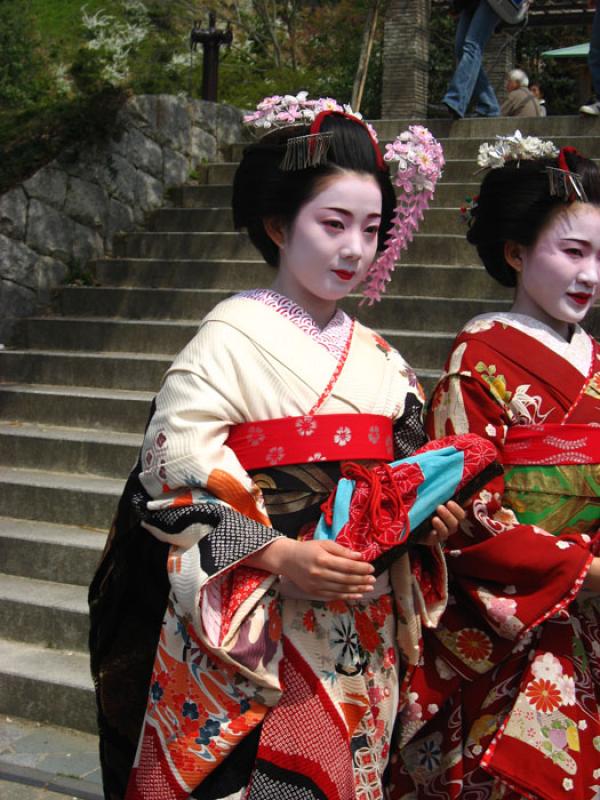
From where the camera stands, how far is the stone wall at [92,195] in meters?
6.89

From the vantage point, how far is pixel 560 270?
2.82 m

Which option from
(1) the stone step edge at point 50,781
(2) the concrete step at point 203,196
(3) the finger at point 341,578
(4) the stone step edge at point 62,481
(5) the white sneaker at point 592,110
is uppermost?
(5) the white sneaker at point 592,110

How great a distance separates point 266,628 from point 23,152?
5.52 m

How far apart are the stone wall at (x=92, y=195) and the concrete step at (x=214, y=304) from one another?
30cm

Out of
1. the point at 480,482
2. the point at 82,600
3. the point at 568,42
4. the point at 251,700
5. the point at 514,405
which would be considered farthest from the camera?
the point at 568,42

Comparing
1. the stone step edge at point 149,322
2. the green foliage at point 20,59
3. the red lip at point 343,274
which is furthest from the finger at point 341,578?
the green foliage at point 20,59

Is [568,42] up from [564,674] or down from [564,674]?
up

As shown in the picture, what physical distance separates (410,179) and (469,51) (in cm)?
655

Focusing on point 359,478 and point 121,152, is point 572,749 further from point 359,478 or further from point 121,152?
point 121,152

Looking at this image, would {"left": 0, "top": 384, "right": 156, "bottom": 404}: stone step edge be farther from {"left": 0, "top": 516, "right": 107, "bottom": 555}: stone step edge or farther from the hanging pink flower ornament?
the hanging pink flower ornament

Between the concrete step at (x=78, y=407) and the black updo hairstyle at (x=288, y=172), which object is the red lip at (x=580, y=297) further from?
the concrete step at (x=78, y=407)

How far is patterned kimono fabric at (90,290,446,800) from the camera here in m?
2.35

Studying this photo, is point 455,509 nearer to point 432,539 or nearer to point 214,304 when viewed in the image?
point 432,539

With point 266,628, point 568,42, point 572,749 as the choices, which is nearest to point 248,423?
point 266,628
